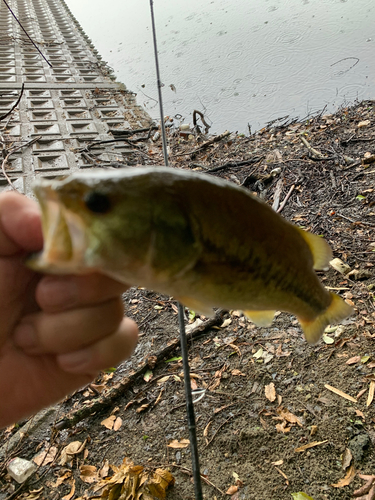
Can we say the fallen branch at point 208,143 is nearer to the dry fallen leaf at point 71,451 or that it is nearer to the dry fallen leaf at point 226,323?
the dry fallen leaf at point 226,323

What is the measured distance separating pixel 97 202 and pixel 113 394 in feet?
8.03

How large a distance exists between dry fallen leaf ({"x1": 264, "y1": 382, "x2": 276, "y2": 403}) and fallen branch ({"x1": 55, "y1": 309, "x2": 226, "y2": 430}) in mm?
836

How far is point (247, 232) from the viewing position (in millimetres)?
1074

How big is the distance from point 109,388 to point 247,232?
8.15ft

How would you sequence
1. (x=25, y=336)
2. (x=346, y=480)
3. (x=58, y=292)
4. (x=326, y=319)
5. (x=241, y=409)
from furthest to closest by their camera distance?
(x=241, y=409) < (x=346, y=480) < (x=326, y=319) < (x=25, y=336) < (x=58, y=292)

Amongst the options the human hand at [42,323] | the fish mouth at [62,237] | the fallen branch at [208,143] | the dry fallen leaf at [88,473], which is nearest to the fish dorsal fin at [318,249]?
the human hand at [42,323]

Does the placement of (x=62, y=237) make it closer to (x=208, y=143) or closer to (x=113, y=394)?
(x=113, y=394)

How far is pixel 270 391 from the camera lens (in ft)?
9.30

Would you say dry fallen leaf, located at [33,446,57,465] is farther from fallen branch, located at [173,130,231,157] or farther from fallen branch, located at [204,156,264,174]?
fallen branch, located at [173,130,231,157]

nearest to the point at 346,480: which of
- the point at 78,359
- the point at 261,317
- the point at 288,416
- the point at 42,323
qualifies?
the point at 288,416

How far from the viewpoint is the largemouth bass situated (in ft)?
3.10

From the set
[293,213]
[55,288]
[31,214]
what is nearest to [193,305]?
[55,288]

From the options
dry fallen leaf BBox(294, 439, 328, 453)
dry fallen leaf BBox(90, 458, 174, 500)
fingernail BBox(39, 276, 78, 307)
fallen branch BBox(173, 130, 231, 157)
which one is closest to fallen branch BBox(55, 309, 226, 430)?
dry fallen leaf BBox(90, 458, 174, 500)

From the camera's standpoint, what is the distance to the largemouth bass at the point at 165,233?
0.95m
